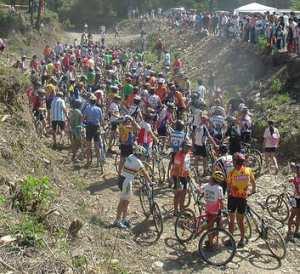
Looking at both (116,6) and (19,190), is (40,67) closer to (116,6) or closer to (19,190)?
(19,190)

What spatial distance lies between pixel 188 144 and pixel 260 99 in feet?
41.9

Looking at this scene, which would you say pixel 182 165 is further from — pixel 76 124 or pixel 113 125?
pixel 113 125

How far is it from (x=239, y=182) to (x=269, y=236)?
1.37 m

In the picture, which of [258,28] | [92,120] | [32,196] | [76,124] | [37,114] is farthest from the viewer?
[258,28]

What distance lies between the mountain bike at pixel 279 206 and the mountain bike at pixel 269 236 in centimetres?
225

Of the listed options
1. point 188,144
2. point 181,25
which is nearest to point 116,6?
point 181,25

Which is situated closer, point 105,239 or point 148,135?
point 105,239

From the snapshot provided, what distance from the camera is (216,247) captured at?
11547mm

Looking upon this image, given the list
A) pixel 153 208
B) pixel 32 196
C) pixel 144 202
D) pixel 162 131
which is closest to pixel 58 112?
pixel 162 131

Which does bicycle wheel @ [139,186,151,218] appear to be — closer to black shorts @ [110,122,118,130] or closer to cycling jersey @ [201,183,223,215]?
cycling jersey @ [201,183,223,215]

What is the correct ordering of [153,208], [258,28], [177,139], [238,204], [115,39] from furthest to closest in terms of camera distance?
[115,39], [258,28], [177,139], [153,208], [238,204]

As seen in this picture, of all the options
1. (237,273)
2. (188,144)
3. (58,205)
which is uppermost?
(188,144)

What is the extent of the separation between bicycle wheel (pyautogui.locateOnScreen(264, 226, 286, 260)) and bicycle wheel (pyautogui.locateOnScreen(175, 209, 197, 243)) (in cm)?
156

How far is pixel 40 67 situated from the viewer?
91.5ft
